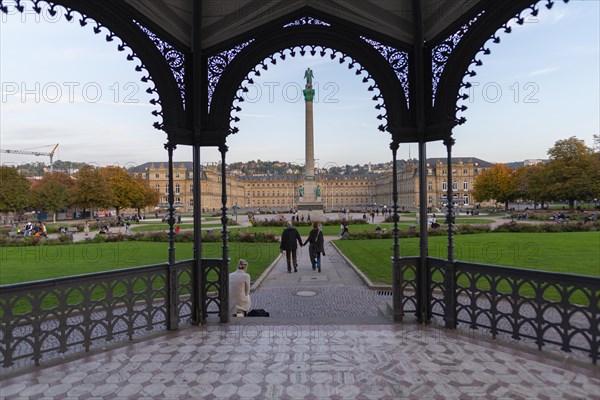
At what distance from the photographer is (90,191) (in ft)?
169

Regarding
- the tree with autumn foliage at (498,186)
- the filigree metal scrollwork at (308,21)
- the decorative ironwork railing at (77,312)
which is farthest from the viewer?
the tree with autumn foliage at (498,186)

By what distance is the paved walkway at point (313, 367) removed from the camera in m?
4.48

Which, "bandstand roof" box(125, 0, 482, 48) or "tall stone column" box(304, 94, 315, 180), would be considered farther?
"tall stone column" box(304, 94, 315, 180)

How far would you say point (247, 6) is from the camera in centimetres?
696

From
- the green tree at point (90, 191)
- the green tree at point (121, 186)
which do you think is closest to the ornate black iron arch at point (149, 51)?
the green tree at point (90, 191)

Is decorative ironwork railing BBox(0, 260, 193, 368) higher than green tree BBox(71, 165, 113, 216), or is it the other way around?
green tree BBox(71, 165, 113, 216)

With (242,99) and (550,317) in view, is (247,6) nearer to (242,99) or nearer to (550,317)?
(242,99)

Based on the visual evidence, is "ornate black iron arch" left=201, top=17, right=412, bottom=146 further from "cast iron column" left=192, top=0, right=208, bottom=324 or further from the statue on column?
the statue on column

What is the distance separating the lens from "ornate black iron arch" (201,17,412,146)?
23.2 feet

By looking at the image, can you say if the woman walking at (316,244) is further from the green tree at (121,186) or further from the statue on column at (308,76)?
the green tree at (121,186)

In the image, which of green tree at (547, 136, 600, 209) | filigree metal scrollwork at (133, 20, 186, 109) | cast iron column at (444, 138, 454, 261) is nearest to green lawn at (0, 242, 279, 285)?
filigree metal scrollwork at (133, 20, 186, 109)

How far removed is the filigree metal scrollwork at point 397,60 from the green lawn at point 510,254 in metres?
6.69

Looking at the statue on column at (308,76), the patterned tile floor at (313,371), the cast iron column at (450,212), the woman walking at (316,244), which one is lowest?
the patterned tile floor at (313,371)

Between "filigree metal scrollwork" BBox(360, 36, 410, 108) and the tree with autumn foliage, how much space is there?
70.1 metres
